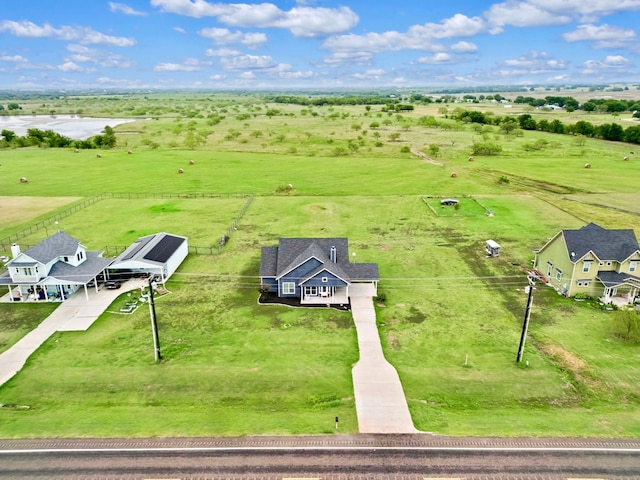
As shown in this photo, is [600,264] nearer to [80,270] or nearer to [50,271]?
[80,270]

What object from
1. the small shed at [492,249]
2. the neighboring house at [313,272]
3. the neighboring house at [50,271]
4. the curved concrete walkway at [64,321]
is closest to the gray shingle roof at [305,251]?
the neighboring house at [313,272]

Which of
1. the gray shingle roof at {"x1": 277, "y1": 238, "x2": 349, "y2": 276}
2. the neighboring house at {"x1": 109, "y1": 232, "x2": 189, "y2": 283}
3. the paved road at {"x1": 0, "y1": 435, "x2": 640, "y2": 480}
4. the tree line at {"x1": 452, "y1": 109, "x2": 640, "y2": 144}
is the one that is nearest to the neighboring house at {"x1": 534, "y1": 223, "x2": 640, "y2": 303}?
the paved road at {"x1": 0, "y1": 435, "x2": 640, "y2": 480}

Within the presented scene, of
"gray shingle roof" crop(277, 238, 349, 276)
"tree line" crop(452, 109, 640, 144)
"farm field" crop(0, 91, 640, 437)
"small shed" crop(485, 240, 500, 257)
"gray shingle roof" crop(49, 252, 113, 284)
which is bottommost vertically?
"farm field" crop(0, 91, 640, 437)

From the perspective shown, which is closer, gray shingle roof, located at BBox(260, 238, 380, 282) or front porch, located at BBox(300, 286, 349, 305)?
front porch, located at BBox(300, 286, 349, 305)

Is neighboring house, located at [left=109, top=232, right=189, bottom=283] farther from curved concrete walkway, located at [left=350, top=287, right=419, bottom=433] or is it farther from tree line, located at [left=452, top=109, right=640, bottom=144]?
tree line, located at [left=452, top=109, right=640, bottom=144]

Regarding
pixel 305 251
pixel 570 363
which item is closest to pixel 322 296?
pixel 305 251

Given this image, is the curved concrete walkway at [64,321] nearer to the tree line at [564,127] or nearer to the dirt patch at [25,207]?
the dirt patch at [25,207]

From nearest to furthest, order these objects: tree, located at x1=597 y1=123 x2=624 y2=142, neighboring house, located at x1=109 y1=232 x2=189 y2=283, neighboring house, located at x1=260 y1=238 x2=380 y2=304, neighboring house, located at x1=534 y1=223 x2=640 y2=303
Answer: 1. neighboring house, located at x1=260 y1=238 x2=380 y2=304
2. neighboring house, located at x1=534 y1=223 x2=640 y2=303
3. neighboring house, located at x1=109 y1=232 x2=189 y2=283
4. tree, located at x1=597 y1=123 x2=624 y2=142
